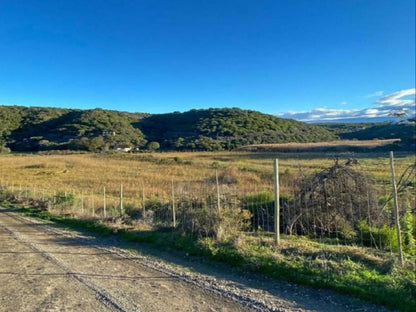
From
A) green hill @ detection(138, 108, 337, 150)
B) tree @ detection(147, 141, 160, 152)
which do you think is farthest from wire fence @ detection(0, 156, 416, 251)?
tree @ detection(147, 141, 160, 152)

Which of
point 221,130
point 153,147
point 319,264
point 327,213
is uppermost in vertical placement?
point 221,130

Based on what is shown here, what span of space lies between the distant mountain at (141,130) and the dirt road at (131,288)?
74.3 m

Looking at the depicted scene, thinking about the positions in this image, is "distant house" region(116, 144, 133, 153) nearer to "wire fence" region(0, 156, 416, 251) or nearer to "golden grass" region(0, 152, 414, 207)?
"golden grass" region(0, 152, 414, 207)

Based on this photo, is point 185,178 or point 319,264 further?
point 185,178

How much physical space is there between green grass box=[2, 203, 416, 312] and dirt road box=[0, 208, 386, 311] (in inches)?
11.0

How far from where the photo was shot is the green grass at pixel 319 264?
552 cm

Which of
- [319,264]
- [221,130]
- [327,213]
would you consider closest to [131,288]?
[319,264]

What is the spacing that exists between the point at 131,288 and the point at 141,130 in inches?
4072

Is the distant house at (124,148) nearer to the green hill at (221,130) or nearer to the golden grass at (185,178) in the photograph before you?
the green hill at (221,130)

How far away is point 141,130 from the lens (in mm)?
107500

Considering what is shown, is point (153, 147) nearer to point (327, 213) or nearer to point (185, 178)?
point (185, 178)

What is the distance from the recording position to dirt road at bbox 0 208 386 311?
17.7 ft

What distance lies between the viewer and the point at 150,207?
604 inches

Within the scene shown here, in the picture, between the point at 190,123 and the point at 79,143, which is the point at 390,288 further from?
the point at 190,123
